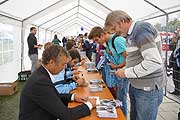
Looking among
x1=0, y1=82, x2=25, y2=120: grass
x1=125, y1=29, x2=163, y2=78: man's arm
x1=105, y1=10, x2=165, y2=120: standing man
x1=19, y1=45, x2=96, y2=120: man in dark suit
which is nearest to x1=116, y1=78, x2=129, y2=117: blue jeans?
x1=105, y1=10, x2=165, y2=120: standing man

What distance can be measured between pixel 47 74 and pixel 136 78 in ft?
2.10

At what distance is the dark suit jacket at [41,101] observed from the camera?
4.52ft

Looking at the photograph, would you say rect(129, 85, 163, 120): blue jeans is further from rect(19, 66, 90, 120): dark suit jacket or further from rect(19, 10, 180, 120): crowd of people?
rect(19, 66, 90, 120): dark suit jacket

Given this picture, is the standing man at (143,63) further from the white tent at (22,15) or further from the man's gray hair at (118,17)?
the white tent at (22,15)

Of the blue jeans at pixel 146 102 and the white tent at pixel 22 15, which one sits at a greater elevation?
the white tent at pixel 22 15

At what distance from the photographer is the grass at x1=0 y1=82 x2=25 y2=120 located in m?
3.55

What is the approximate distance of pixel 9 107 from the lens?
4.02m

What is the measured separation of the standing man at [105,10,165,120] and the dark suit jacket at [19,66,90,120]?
540 mm

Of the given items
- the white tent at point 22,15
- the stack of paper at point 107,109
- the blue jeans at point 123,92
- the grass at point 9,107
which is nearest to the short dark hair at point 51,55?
the stack of paper at point 107,109

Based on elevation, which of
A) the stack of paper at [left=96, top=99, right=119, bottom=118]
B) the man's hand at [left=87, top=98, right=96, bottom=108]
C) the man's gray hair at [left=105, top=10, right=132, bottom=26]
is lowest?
the stack of paper at [left=96, top=99, right=119, bottom=118]

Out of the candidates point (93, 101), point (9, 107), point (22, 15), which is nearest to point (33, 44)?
point (22, 15)

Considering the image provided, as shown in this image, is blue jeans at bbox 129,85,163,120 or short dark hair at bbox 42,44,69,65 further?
blue jeans at bbox 129,85,163,120

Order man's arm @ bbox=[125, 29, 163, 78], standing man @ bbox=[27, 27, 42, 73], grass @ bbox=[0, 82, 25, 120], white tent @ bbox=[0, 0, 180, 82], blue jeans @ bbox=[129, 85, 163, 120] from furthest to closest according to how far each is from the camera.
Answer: standing man @ bbox=[27, 27, 42, 73]
white tent @ bbox=[0, 0, 180, 82]
grass @ bbox=[0, 82, 25, 120]
blue jeans @ bbox=[129, 85, 163, 120]
man's arm @ bbox=[125, 29, 163, 78]

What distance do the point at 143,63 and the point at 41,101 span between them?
670mm
